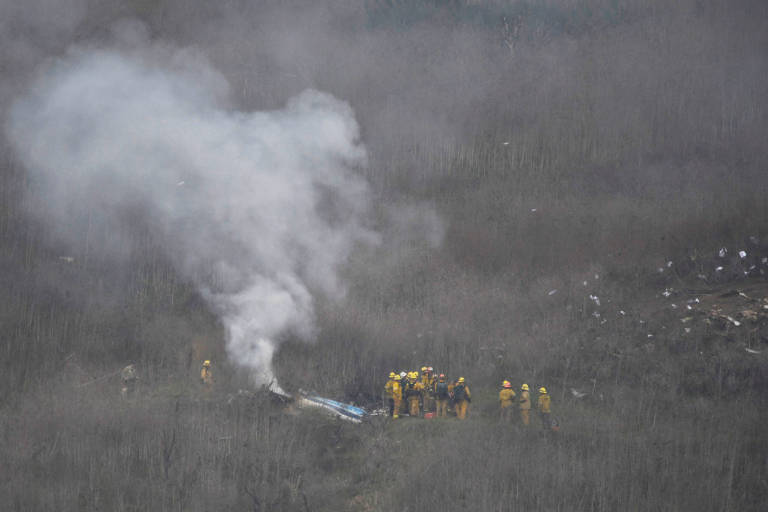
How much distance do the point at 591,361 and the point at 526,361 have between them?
129 cm

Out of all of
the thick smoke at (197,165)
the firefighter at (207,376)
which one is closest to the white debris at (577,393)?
the thick smoke at (197,165)

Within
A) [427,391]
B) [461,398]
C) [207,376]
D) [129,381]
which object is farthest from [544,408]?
[129,381]

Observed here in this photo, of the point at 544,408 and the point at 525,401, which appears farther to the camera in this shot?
the point at 525,401

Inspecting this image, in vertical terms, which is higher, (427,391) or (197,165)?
(197,165)

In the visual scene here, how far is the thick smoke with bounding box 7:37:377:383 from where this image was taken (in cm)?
1608

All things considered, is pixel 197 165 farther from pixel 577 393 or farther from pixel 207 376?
pixel 577 393

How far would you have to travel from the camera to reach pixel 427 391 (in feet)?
41.9

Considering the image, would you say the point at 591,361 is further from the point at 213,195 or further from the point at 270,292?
the point at 213,195

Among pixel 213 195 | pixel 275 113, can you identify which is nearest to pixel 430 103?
pixel 275 113

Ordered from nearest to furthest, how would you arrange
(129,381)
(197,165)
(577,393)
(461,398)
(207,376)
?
(461,398)
(207,376)
(577,393)
(129,381)
(197,165)

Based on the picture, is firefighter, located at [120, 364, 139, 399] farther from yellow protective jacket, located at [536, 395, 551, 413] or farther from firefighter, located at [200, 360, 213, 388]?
yellow protective jacket, located at [536, 395, 551, 413]

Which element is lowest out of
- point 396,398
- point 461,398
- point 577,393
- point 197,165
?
point 396,398

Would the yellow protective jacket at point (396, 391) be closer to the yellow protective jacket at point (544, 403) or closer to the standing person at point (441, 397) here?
the standing person at point (441, 397)

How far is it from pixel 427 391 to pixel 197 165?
313 inches
